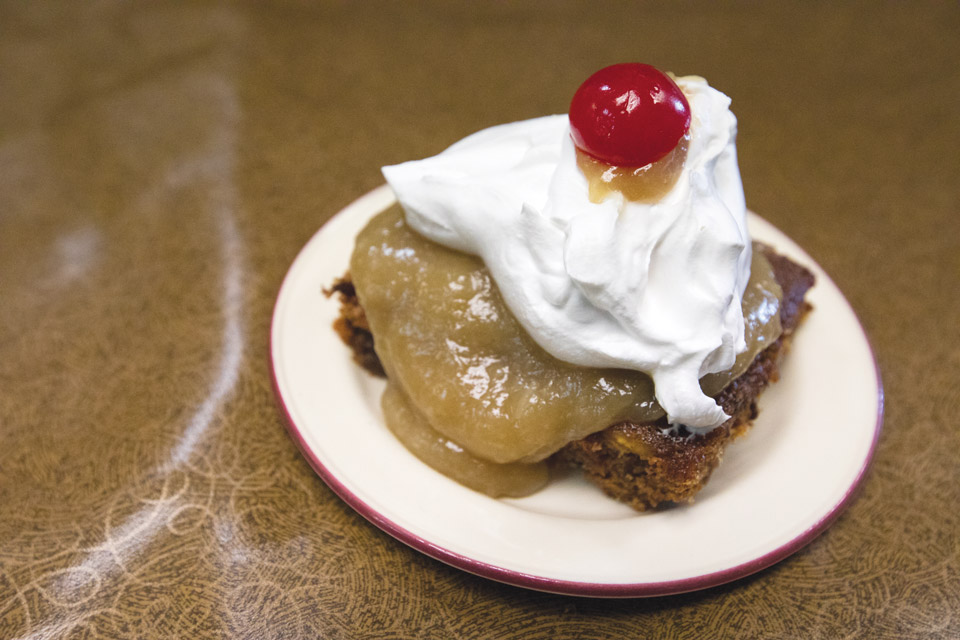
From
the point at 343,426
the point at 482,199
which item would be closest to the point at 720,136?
the point at 482,199

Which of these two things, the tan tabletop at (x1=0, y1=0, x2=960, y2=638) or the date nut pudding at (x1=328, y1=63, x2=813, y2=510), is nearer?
the date nut pudding at (x1=328, y1=63, x2=813, y2=510)

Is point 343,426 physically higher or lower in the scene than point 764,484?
higher

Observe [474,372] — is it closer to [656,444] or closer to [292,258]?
[656,444]

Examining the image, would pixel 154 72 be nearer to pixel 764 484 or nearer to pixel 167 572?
pixel 167 572

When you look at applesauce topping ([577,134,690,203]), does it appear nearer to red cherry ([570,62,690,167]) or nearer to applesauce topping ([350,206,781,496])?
red cherry ([570,62,690,167])

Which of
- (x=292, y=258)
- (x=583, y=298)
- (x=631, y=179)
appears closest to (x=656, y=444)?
(x=583, y=298)

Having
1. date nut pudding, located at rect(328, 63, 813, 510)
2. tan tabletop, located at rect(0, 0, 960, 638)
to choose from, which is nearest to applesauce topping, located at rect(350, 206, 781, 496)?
date nut pudding, located at rect(328, 63, 813, 510)
